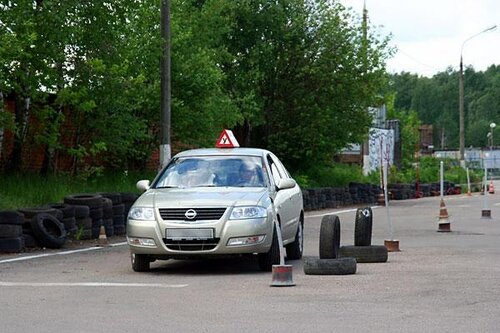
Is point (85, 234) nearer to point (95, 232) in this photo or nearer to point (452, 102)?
point (95, 232)

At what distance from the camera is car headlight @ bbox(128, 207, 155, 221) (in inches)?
521

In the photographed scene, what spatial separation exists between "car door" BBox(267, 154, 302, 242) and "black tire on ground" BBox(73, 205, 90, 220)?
4952mm

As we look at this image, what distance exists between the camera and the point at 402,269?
1356 centimetres

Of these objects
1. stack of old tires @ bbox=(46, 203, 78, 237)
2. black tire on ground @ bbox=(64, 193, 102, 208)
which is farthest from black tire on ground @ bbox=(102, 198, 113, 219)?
stack of old tires @ bbox=(46, 203, 78, 237)

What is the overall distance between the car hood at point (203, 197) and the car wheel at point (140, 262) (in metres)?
0.65

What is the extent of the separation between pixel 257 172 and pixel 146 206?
5.80 ft

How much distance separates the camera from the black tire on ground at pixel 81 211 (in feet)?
62.8

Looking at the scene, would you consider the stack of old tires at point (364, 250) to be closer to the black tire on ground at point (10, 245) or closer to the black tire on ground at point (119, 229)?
the black tire on ground at point (10, 245)

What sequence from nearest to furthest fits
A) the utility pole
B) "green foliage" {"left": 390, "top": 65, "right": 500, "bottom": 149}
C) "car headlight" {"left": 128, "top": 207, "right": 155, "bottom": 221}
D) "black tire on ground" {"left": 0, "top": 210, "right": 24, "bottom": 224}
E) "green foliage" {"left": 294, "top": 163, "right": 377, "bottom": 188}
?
"car headlight" {"left": 128, "top": 207, "right": 155, "bottom": 221}
"black tire on ground" {"left": 0, "top": 210, "right": 24, "bottom": 224}
the utility pole
"green foliage" {"left": 294, "top": 163, "right": 377, "bottom": 188}
"green foliage" {"left": 390, "top": 65, "right": 500, "bottom": 149}

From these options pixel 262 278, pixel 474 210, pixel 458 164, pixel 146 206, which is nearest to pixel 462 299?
pixel 262 278

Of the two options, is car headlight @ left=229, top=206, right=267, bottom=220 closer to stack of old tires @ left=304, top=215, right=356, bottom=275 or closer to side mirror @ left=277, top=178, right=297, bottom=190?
stack of old tires @ left=304, top=215, right=356, bottom=275

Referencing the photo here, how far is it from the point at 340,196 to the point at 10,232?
25.1m

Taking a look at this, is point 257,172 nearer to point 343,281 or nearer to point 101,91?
point 343,281

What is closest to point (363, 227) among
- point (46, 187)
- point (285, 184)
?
point (285, 184)
